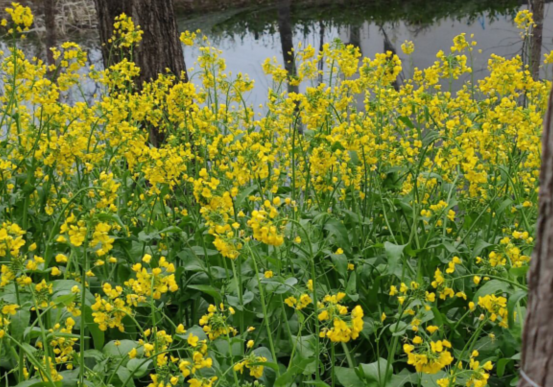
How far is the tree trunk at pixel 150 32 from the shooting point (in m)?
4.49

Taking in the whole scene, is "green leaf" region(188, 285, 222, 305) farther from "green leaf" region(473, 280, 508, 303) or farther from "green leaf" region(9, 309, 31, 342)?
"green leaf" region(473, 280, 508, 303)

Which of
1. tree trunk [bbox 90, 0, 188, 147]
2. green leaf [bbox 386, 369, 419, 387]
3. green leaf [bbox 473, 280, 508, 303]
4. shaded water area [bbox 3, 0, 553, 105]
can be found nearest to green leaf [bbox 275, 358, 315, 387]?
green leaf [bbox 386, 369, 419, 387]

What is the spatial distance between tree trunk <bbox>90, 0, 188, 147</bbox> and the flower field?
1074 millimetres

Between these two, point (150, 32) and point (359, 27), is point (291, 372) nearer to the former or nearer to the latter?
point (150, 32)

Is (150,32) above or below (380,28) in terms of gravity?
above

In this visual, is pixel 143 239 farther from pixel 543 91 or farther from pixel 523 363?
pixel 543 91

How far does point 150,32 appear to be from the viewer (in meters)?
4.54

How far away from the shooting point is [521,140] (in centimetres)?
259

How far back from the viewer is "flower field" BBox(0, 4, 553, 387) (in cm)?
175

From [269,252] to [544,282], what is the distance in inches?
58.4

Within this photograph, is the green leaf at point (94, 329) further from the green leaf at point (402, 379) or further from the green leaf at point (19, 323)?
the green leaf at point (402, 379)

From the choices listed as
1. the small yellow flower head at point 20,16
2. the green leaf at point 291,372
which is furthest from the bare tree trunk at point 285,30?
the green leaf at point 291,372

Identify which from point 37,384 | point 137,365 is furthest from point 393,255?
point 37,384

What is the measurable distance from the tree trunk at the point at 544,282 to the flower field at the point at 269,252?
29 cm
